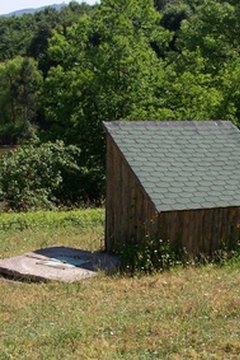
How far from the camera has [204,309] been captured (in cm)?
716

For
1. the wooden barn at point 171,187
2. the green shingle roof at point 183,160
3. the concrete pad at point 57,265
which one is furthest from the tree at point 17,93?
the concrete pad at point 57,265

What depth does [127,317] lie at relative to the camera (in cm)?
708

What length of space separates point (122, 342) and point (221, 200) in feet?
16.1

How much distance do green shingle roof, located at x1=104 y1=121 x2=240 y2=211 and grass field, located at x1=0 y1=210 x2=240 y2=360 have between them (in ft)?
3.89

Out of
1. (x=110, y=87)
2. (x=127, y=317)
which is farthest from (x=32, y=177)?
(x=127, y=317)

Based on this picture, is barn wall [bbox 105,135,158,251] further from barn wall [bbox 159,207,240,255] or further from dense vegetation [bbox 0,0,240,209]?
dense vegetation [bbox 0,0,240,209]

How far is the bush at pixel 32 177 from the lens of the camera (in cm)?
1986

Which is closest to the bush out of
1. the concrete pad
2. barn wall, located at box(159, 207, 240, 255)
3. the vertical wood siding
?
the concrete pad

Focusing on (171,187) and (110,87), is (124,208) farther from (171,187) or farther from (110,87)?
(110,87)

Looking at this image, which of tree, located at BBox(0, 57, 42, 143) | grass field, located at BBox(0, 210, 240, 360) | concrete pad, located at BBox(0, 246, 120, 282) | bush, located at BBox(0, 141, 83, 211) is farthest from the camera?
tree, located at BBox(0, 57, 42, 143)

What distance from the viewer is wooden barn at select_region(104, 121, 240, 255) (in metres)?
10.4

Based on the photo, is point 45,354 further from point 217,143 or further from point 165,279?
point 217,143

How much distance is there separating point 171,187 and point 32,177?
34.8 ft

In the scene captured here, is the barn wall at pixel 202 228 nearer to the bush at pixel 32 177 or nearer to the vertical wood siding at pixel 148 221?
the vertical wood siding at pixel 148 221
